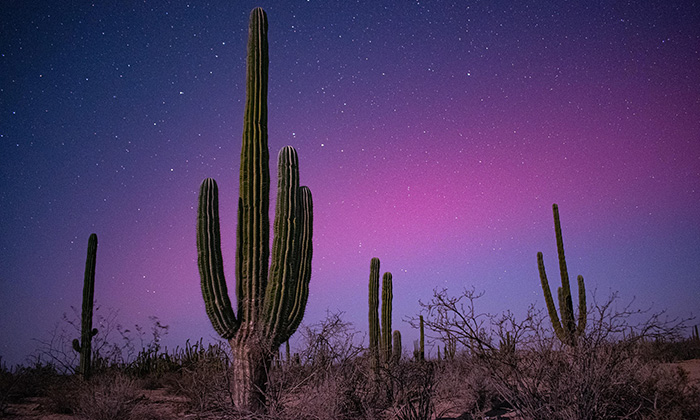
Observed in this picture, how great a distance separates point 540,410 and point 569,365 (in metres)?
1.04

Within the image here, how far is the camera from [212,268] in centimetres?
729

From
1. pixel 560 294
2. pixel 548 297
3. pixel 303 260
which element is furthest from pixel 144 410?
pixel 560 294

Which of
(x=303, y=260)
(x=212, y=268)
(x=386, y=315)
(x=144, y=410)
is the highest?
(x=303, y=260)

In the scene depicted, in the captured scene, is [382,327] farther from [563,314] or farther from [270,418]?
[563,314]

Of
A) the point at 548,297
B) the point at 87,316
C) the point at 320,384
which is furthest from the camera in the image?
the point at 548,297

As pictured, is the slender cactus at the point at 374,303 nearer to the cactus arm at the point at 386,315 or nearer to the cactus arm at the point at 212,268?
the cactus arm at the point at 386,315

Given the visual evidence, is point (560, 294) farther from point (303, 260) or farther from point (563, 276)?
point (303, 260)

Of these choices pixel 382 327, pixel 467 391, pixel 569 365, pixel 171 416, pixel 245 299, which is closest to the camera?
pixel 569 365

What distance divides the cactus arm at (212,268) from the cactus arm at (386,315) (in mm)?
4574

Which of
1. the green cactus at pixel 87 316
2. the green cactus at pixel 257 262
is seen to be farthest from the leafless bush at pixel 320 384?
the green cactus at pixel 87 316

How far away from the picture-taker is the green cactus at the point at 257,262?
714 centimetres

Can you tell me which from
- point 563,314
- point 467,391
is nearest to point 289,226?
point 467,391

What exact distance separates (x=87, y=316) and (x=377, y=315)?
704 centimetres

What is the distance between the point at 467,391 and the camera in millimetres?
10117
